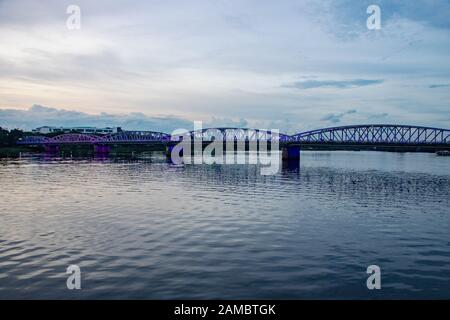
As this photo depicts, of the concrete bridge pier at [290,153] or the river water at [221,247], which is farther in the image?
the concrete bridge pier at [290,153]

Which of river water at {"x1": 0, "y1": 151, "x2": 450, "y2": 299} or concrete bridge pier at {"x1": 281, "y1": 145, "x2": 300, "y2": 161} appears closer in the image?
river water at {"x1": 0, "y1": 151, "x2": 450, "y2": 299}

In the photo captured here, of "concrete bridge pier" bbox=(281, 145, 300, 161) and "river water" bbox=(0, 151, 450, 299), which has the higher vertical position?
"concrete bridge pier" bbox=(281, 145, 300, 161)

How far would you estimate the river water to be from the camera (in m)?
17.2

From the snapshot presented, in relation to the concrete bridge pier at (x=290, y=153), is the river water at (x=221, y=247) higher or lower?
lower

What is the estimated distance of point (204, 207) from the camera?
1550 inches

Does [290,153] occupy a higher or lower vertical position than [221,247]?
higher

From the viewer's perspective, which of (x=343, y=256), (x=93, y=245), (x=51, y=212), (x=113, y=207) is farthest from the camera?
(x=113, y=207)

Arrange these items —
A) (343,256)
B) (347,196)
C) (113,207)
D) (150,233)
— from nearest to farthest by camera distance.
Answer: (343,256) < (150,233) < (113,207) < (347,196)

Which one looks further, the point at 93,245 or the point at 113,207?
the point at 113,207

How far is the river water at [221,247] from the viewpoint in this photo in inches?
677

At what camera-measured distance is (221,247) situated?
23.9 meters
